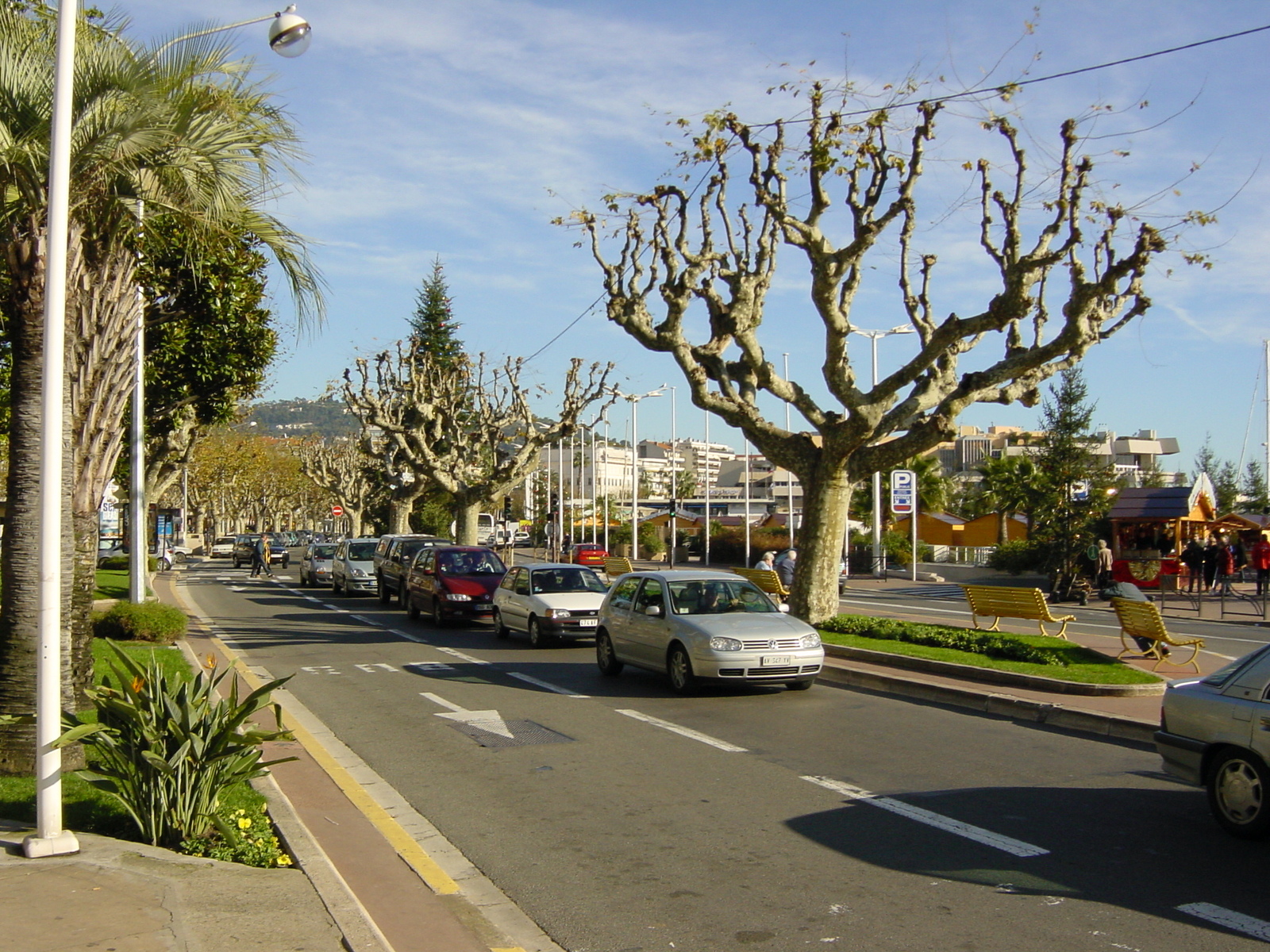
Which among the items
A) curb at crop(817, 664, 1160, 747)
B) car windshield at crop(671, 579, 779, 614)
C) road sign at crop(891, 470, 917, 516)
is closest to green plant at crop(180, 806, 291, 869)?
curb at crop(817, 664, 1160, 747)

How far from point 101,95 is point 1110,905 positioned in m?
8.02

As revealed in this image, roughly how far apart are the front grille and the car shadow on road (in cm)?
469

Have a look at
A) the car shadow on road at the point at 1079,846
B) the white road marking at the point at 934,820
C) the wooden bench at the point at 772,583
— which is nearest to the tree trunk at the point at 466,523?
the wooden bench at the point at 772,583

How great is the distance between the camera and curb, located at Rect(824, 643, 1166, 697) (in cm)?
1240

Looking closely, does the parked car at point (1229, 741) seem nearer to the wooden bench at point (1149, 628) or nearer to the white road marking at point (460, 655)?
the wooden bench at point (1149, 628)

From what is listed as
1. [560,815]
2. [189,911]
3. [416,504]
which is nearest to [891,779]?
[560,815]

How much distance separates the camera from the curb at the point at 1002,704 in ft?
35.2

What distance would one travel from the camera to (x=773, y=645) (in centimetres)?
1319

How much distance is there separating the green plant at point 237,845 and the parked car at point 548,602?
11.9 m

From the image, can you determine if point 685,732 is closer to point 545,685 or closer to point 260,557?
point 545,685

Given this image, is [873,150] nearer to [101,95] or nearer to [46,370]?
[101,95]

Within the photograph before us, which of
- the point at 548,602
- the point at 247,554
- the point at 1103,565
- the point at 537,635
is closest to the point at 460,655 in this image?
the point at 537,635

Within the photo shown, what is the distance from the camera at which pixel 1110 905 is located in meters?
5.92

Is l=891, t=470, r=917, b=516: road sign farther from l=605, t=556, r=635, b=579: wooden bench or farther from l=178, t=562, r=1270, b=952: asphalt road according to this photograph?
l=178, t=562, r=1270, b=952: asphalt road
